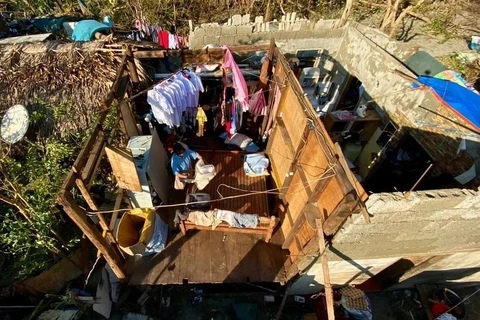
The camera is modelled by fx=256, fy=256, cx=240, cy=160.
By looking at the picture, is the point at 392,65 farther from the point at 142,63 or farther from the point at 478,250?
the point at 142,63

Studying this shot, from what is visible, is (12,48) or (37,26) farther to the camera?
(37,26)

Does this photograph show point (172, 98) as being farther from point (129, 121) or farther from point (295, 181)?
point (295, 181)

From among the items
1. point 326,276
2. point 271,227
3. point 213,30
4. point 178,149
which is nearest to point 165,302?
point 271,227

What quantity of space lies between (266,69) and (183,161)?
418cm

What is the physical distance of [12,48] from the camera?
816 cm

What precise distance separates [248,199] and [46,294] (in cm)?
607

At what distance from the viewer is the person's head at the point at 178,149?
8314mm

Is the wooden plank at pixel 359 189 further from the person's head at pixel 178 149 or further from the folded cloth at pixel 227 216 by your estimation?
the person's head at pixel 178 149

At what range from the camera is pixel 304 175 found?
244 inches

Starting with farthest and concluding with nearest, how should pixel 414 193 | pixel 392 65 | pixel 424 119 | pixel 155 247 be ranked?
pixel 392 65 < pixel 424 119 < pixel 155 247 < pixel 414 193

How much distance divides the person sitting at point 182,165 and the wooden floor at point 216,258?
81cm

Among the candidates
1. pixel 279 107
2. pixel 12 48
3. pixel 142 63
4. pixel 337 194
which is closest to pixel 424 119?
pixel 279 107

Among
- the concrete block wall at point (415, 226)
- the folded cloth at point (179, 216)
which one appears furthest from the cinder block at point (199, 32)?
the concrete block wall at point (415, 226)

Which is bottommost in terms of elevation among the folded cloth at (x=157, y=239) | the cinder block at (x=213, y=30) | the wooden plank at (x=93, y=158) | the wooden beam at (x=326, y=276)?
the folded cloth at (x=157, y=239)
